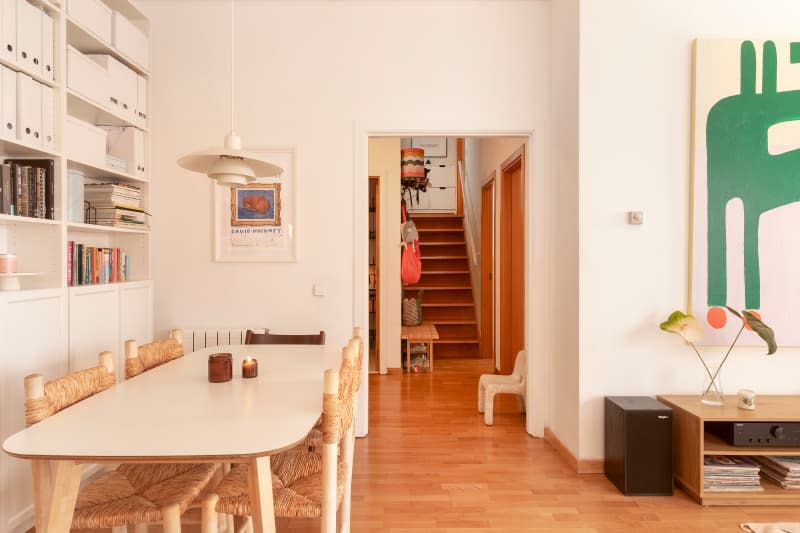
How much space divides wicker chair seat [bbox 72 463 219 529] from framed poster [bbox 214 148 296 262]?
183cm

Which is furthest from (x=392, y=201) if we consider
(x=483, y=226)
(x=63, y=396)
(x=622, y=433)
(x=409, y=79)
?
(x=63, y=396)

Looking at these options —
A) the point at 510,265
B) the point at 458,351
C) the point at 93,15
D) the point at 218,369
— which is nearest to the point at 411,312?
the point at 458,351

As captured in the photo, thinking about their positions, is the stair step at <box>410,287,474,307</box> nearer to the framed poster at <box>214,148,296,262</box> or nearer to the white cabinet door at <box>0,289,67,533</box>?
the framed poster at <box>214,148,296,262</box>

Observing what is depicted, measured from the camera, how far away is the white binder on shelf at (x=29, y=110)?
2.27 meters

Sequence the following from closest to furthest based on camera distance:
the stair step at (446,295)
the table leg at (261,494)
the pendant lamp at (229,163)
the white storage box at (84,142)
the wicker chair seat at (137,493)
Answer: the table leg at (261,494)
the wicker chair seat at (137,493)
the pendant lamp at (229,163)
the white storage box at (84,142)
the stair step at (446,295)

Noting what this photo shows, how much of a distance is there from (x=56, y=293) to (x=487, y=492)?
247 centimetres

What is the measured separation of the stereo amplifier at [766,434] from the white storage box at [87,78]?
3957 millimetres

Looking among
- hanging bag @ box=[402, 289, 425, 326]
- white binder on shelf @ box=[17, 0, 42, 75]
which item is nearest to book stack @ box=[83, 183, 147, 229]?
white binder on shelf @ box=[17, 0, 42, 75]

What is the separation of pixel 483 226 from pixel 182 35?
419 centimetres

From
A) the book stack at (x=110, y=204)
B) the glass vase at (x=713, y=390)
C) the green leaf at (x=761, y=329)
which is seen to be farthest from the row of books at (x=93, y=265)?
the green leaf at (x=761, y=329)

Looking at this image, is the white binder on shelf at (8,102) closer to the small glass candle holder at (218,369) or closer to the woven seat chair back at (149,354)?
the woven seat chair back at (149,354)

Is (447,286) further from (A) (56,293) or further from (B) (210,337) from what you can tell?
(A) (56,293)

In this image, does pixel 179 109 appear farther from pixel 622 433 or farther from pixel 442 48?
pixel 622 433

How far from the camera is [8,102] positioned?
7.27 feet
